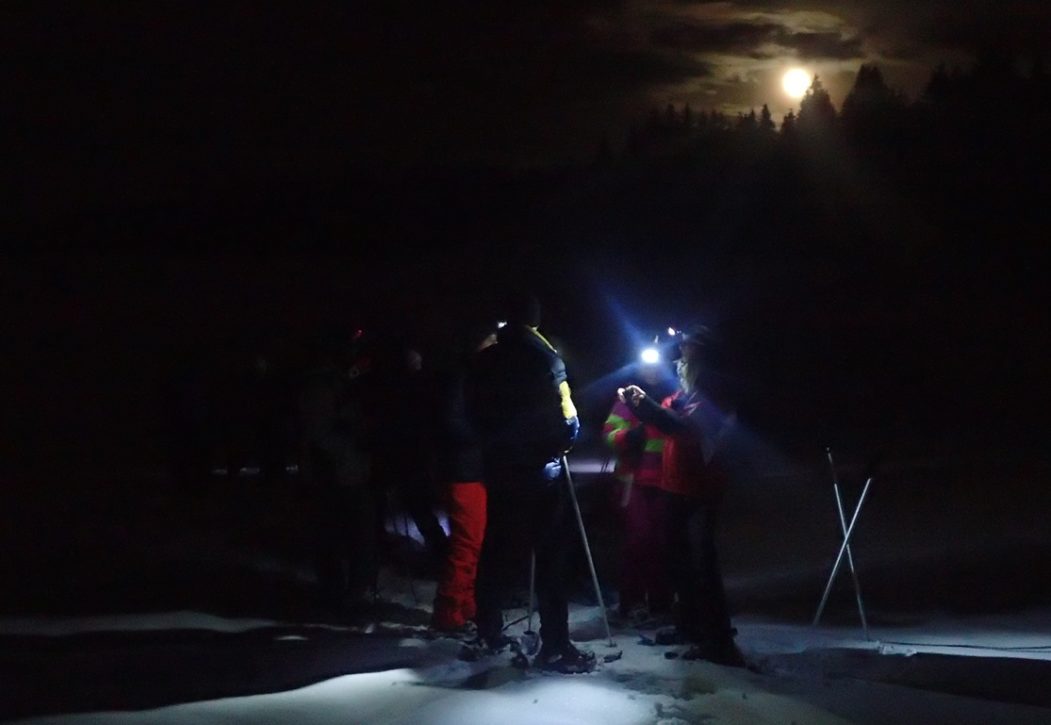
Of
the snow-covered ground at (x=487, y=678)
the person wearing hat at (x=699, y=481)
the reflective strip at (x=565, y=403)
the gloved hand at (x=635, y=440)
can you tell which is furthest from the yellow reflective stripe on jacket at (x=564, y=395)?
the gloved hand at (x=635, y=440)

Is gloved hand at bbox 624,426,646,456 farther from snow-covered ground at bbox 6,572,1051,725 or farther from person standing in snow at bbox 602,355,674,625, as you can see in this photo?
snow-covered ground at bbox 6,572,1051,725

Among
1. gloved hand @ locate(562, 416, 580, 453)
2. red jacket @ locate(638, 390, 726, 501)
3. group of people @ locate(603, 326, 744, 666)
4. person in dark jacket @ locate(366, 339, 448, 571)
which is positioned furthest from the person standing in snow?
gloved hand @ locate(562, 416, 580, 453)

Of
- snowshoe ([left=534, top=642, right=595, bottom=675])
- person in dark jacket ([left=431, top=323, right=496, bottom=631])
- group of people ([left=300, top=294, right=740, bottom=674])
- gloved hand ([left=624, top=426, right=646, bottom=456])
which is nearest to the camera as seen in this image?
snowshoe ([left=534, top=642, right=595, bottom=675])

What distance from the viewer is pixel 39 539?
12.5m

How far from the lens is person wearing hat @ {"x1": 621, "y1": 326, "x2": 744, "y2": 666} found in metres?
7.07

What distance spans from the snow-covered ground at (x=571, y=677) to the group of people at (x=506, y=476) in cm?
28

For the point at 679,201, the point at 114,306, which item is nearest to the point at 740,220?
the point at 679,201

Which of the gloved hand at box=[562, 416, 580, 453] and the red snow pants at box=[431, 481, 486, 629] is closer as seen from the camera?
the gloved hand at box=[562, 416, 580, 453]

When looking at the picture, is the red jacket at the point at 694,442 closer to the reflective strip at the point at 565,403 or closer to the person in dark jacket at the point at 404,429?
the reflective strip at the point at 565,403

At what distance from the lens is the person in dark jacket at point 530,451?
6.91 metres

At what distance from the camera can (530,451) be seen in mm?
6914

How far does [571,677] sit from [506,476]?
106 centimetres

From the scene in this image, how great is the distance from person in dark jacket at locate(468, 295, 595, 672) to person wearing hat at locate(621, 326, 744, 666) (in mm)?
562

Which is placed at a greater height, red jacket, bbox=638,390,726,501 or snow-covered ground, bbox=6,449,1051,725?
red jacket, bbox=638,390,726,501
